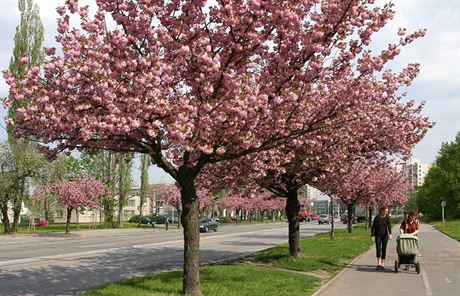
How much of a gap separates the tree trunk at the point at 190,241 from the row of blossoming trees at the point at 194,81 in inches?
0.8

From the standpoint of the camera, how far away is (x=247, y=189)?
17938 mm

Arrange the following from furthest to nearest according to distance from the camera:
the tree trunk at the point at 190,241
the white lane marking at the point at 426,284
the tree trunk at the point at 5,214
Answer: the tree trunk at the point at 5,214 < the white lane marking at the point at 426,284 < the tree trunk at the point at 190,241

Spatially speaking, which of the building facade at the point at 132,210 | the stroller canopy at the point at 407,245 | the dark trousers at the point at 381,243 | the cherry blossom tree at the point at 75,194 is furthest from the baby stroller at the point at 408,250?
the building facade at the point at 132,210

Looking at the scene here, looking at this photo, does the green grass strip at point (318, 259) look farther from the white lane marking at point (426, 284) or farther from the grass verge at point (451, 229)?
the grass verge at point (451, 229)

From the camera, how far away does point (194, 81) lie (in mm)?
9453

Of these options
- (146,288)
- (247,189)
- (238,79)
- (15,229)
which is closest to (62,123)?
(238,79)

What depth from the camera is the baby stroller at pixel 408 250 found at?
14.5 m

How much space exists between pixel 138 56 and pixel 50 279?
814 centimetres

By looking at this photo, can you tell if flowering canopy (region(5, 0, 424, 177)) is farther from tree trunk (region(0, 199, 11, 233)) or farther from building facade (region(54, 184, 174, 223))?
building facade (region(54, 184, 174, 223))

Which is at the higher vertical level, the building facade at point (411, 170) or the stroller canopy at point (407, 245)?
the building facade at point (411, 170)

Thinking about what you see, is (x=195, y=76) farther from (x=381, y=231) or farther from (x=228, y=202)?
(x=228, y=202)

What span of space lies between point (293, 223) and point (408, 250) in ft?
15.5

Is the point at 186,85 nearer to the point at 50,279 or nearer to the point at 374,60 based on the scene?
the point at 374,60

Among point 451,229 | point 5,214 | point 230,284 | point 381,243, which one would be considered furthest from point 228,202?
point 230,284
